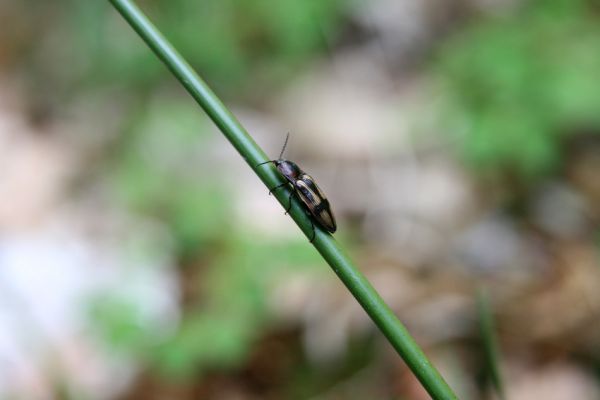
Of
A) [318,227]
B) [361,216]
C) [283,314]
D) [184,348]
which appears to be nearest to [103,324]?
[184,348]

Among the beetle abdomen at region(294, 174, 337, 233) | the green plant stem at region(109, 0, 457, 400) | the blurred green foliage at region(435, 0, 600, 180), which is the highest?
the blurred green foliage at region(435, 0, 600, 180)

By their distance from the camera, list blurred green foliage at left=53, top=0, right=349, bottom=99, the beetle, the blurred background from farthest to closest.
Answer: blurred green foliage at left=53, top=0, right=349, bottom=99 → the blurred background → the beetle

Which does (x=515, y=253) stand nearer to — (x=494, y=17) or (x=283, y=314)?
(x=283, y=314)

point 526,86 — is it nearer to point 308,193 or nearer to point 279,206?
point 279,206

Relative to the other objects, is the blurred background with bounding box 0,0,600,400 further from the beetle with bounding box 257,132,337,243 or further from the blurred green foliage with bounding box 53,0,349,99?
the beetle with bounding box 257,132,337,243

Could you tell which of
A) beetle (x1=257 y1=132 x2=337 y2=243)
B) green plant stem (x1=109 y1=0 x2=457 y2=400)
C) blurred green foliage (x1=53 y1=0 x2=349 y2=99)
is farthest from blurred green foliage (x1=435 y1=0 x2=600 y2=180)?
green plant stem (x1=109 y1=0 x2=457 y2=400)

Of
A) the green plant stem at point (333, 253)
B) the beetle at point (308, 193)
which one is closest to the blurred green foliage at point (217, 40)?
the beetle at point (308, 193)
